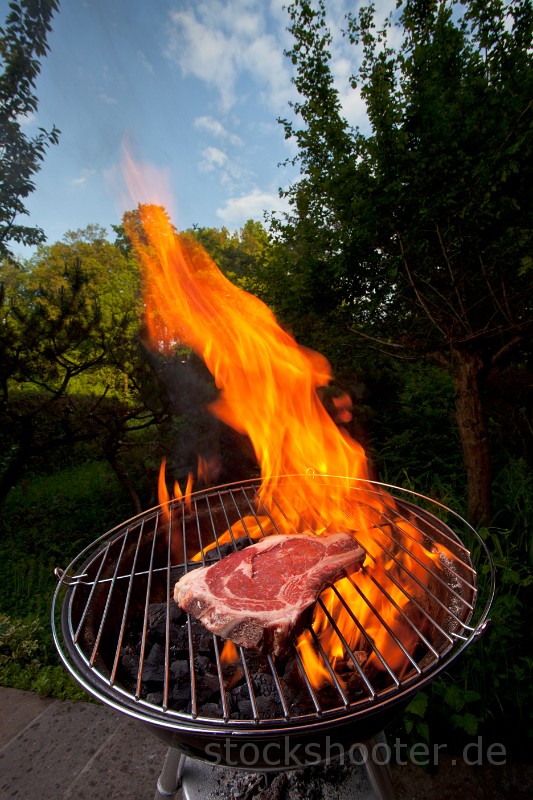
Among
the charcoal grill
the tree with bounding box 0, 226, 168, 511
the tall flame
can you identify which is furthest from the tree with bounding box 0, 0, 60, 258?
the charcoal grill

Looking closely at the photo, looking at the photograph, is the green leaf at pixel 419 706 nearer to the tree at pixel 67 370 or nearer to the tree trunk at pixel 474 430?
the tree trunk at pixel 474 430

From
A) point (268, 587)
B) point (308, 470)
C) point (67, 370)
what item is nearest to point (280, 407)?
point (308, 470)

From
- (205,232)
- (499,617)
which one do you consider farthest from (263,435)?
(205,232)

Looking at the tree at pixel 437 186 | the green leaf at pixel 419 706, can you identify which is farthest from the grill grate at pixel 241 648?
the tree at pixel 437 186

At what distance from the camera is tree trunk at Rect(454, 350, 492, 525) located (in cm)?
365

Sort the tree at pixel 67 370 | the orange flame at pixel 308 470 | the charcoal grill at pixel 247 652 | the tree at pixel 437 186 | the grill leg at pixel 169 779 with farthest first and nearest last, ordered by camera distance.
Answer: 1. the tree at pixel 67 370
2. the tree at pixel 437 186
3. the orange flame at pixel 308 470
4. the grill leg at pixel 169 779
5. the charcoal grill at pixel 247 652

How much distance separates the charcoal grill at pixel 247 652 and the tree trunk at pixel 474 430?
57cm

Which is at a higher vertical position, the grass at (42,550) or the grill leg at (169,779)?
the grill leg at (169,779)

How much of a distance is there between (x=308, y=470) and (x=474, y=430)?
1863 millimetres

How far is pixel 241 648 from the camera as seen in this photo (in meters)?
1.59

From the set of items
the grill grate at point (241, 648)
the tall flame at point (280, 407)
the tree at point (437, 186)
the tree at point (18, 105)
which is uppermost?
the tree at point (18, 105)

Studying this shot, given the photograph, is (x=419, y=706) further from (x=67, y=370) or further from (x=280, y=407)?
(x=67, y=370)

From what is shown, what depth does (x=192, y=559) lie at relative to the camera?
274 cm

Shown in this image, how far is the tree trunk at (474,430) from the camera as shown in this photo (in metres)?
3.65
